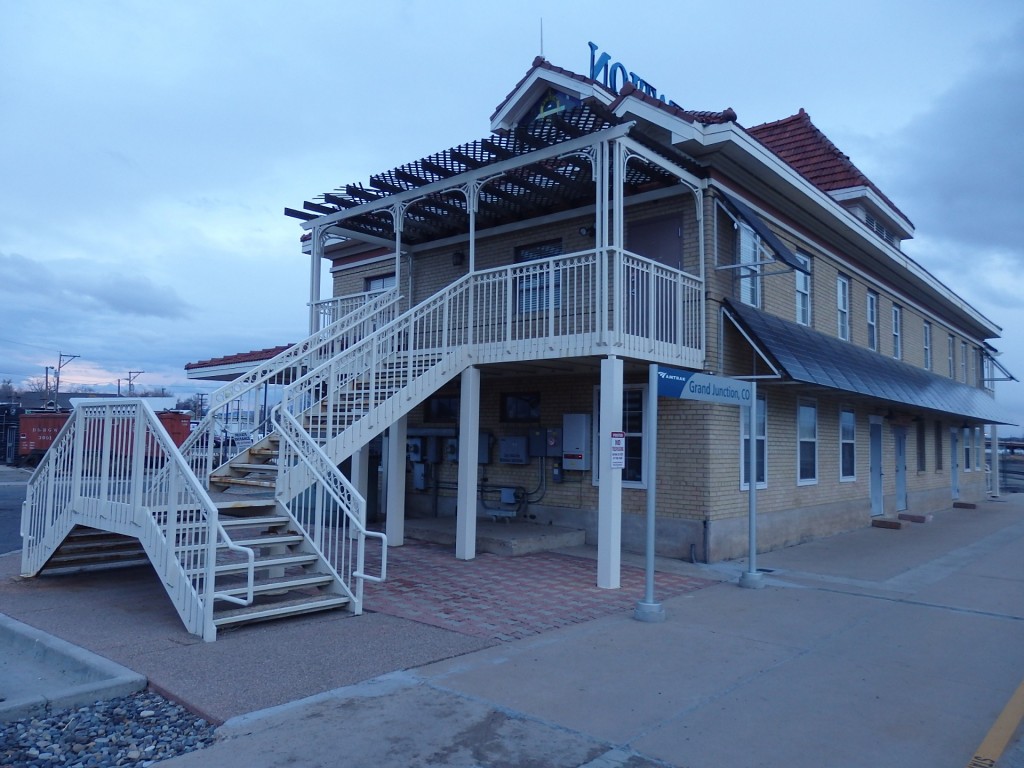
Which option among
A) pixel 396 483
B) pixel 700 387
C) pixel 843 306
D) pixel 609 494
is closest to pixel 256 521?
pixel 609 494

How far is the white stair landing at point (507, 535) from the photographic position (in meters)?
12.1

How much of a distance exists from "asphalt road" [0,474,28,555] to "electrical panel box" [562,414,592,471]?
9.13 metres

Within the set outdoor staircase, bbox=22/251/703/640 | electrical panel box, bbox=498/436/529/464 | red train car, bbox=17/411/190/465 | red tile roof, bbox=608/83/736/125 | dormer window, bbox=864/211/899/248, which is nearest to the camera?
outdoor staircase, bbox=22/251/703/640

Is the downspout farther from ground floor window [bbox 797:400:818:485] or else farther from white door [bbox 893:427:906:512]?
white door [bbox 893:427:906:512]

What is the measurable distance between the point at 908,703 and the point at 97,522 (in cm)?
788

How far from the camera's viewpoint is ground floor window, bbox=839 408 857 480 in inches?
659

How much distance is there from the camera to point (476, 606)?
8703mm

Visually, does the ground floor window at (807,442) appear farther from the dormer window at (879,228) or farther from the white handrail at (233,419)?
the white handrail at (233,419)

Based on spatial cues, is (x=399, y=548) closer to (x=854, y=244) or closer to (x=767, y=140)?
(x=854, y=244)

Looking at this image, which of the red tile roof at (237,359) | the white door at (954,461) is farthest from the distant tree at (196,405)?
the white door at (954,461)

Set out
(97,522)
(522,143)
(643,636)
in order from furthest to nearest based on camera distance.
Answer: (522,143), (97,522), (643,636)

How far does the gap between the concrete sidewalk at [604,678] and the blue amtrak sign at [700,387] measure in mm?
2332

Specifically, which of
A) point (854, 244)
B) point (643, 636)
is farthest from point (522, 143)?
point (854, 244)

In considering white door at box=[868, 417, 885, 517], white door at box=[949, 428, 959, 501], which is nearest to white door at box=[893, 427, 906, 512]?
white door at box=[868, 417, 885, 517]
